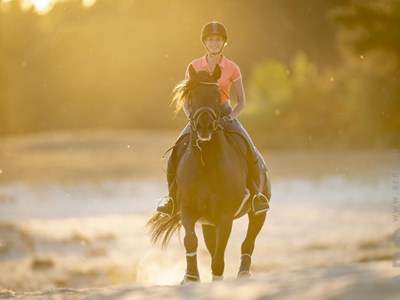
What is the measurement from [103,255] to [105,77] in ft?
197

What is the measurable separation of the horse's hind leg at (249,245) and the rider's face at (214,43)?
2338 mm

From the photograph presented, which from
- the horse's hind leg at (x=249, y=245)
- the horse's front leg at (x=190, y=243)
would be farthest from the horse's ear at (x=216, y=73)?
the horse's hind leg at (x=249, y=245)

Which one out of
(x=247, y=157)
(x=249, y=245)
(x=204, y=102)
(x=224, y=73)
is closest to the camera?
(x=204, y=102)

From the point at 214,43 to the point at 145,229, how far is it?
20720 mm

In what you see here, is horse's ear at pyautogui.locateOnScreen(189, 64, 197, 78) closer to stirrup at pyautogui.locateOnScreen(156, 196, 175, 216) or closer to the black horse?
the black horse

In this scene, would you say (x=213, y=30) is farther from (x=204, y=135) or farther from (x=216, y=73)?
(x=204, y=135)

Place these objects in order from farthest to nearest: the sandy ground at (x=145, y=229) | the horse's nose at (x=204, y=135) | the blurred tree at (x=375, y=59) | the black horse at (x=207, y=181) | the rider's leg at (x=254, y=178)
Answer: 1. the blurred tree at (x=375, y=59)
2. the rider's leg at (x=254, y=178)
3. the black horse at (x=207, y=181)
4. the horse's nose at (x=204, y=135)
5. the sandy ground at (x=145, y=229)

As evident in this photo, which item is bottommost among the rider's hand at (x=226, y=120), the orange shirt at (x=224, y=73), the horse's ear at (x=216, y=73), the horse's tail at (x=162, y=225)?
the horse's tail at (x=162, y=225)

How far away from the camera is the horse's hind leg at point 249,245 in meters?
11.0

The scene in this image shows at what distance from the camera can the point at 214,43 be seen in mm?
10523

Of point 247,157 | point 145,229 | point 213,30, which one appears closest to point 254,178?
point 247,157

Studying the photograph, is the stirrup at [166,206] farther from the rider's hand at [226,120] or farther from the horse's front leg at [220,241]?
the rider's hand at [226,120]

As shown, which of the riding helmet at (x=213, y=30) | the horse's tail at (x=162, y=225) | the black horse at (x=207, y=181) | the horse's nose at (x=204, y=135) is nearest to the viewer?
the horse's nose at (x=204, y=135)

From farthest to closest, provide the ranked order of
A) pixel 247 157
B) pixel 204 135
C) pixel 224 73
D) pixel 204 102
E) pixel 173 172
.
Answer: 1. pixel 247 157
2. pixel 173 172
3. pixel 224 73
4. pixel 204 102
5. pixel 204 135
